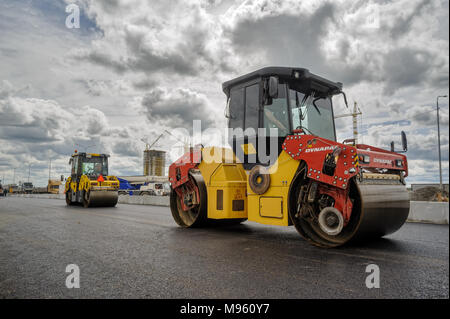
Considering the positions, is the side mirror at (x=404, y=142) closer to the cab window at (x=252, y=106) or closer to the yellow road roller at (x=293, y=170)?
the yellow road roller at (x=293, y=170)

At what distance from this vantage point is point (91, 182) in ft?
52.0

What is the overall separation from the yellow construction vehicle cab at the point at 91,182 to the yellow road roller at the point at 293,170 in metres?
9.99

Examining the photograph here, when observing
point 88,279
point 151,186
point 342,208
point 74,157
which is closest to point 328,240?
point 342,208

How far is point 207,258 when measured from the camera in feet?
13.5

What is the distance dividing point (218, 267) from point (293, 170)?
6.54 feet

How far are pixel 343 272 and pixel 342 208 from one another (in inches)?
44.2

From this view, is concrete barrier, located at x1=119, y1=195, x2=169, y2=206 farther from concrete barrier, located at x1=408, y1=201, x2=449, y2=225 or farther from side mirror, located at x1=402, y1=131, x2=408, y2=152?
side mirror, located at x1=402, y1=131, x2=408, y2=152

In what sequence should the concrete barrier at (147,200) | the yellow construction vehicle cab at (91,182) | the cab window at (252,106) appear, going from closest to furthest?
the cab window at (252,106), the yellow construction vehicle cab at (91,182), the concrete barrier at (147,200)

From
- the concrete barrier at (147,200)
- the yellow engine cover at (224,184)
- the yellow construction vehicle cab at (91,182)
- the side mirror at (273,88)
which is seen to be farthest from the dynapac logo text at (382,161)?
the concrete barrier at (147,200)

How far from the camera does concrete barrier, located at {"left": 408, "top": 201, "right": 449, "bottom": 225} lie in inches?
330

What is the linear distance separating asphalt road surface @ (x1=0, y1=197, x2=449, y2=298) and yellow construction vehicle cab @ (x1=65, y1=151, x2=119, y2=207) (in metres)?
10.2

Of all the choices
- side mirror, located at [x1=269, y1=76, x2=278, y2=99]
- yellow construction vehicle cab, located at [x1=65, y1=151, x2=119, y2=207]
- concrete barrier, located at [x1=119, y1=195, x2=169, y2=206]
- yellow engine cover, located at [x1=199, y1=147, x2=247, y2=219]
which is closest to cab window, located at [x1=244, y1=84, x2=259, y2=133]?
side mirror, located at [x1=269, y1=76, x2=278, y2=99]

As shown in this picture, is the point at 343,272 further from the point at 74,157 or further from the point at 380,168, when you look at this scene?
the point at 74,157

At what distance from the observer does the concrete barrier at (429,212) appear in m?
8.39
